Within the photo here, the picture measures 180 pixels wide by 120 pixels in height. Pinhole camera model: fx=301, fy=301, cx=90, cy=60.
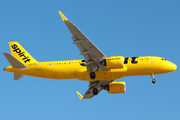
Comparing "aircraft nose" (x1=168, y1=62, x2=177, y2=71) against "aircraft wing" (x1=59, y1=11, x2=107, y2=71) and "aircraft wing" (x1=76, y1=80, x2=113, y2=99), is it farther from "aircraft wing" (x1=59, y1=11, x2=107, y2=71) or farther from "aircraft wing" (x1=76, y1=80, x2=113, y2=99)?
"aircraft wing" (x1=76, y1=80, x2=113, y2=99)

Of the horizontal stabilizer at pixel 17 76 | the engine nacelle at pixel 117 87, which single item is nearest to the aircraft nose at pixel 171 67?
the engine nacelle at pixel 117 87

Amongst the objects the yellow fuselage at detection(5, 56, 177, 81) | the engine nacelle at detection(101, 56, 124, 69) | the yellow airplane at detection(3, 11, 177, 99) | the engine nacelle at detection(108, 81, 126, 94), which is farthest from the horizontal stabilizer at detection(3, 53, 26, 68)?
the engine nacelle at detection(108, 81, 126, 94)

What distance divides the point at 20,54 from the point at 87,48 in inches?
657

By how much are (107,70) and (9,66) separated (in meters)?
19.7

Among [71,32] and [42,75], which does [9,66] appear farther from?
[71,32]

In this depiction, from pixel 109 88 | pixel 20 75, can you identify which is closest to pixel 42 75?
pixel 20 75

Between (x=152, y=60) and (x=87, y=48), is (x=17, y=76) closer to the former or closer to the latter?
(x=87, y=48)

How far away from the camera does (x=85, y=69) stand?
59.2 metres

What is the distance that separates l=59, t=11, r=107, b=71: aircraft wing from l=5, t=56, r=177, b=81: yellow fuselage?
74.6 inches

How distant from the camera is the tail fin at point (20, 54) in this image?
6294cm

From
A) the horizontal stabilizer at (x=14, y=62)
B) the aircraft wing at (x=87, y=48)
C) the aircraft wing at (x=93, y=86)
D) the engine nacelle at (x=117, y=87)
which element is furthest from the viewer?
the aircraft wing at (x=93, y=86)

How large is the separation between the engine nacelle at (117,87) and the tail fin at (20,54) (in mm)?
17492

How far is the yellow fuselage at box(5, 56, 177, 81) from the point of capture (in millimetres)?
58281

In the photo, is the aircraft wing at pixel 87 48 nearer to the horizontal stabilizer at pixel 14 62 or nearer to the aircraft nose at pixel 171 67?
the aircraft nose at pixel 171 67
